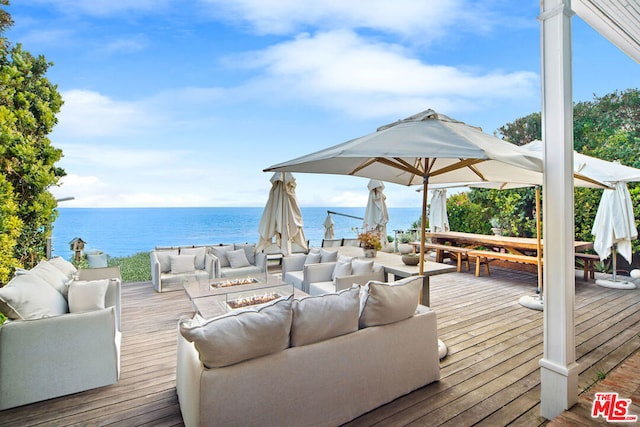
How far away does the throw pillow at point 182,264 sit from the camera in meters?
5.35

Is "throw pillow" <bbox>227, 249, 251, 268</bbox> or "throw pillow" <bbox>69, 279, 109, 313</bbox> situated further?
"throw pillow" <bbox>227, 249, 251, 268</bbox>

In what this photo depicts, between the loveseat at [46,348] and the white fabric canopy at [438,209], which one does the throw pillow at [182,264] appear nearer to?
the loveseat at [46,348]

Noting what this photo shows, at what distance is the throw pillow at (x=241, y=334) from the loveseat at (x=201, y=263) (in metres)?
3.53

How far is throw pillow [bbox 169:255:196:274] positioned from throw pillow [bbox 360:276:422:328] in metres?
4.10

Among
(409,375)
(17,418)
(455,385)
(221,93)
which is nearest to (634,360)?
(455,385)

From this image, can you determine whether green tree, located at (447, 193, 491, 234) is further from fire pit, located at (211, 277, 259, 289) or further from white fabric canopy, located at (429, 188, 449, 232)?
fire pit, located at (211, 277, 259, 289)

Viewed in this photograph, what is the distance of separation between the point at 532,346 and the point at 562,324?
147 cm

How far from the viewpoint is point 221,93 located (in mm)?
11242

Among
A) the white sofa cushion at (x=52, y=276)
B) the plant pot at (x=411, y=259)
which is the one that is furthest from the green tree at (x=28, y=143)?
the plant pot at (x=411, y=259)

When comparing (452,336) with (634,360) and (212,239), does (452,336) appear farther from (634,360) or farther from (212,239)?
(212,239)

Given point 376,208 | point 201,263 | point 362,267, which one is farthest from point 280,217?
point 376,208

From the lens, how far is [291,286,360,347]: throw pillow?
1914 millimetres

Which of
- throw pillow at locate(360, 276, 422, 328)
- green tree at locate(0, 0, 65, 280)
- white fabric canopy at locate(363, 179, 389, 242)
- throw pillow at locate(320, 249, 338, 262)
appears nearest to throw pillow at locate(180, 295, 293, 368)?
throw pillow at locate(360, 276, 422, 328)
